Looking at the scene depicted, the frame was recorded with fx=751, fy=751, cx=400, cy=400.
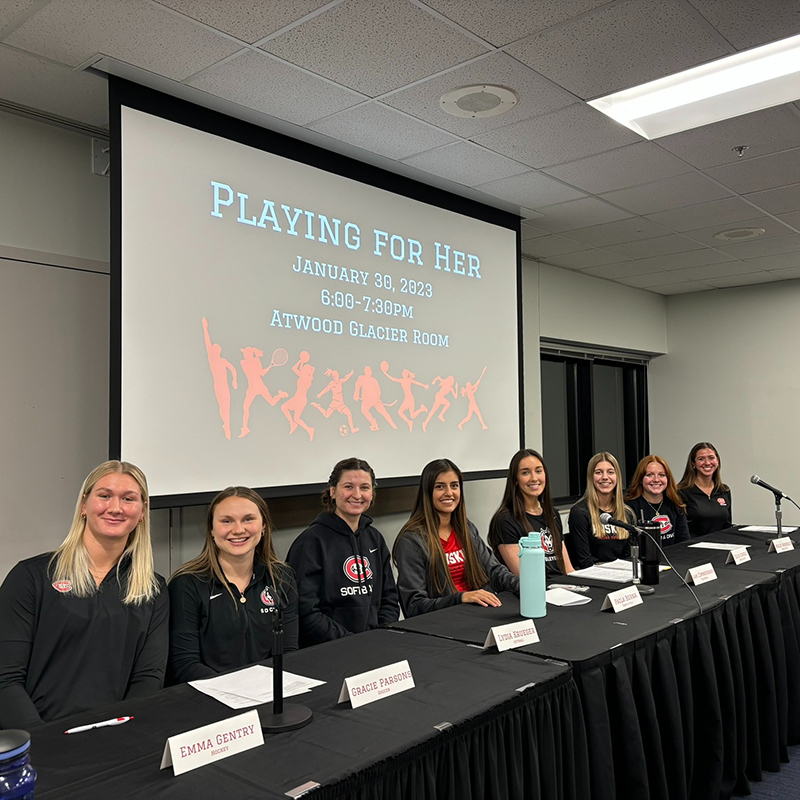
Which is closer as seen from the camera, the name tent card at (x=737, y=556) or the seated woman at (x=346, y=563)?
the seated woman at (x=346, y=563)

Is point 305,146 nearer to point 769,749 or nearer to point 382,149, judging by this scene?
point 382,149

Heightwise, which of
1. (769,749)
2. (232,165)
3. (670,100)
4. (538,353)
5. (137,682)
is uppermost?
(670,100)

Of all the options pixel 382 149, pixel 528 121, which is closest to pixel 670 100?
pixel 528 121

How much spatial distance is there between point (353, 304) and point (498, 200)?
119 centimetres

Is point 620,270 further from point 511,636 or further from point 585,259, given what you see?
point 511,636

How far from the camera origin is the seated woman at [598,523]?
141 inches

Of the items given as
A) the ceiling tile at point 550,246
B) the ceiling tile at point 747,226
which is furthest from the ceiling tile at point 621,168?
the ceiling tile at point 747,226

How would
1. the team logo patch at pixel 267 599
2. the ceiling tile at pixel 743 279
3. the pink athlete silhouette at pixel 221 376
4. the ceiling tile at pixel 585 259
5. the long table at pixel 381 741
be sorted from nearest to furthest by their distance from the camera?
the long table at pixel 381 741
the team logo patch at pixel 267 599
the pink athlete silhouette at pixel 221 376
the ceiling tile at pixel 585 259
the ceiling tile at pixel 743 279

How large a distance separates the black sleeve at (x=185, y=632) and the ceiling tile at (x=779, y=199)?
3.57m

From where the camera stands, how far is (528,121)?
3088 mm

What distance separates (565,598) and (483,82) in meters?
1.83

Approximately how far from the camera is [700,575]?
105 inches

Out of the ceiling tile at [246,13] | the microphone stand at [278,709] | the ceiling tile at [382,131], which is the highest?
the ceiling tile at [382,131]

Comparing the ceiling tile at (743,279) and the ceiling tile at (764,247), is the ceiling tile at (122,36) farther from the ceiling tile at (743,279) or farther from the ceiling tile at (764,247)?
the ceiling tile at (743,279)
